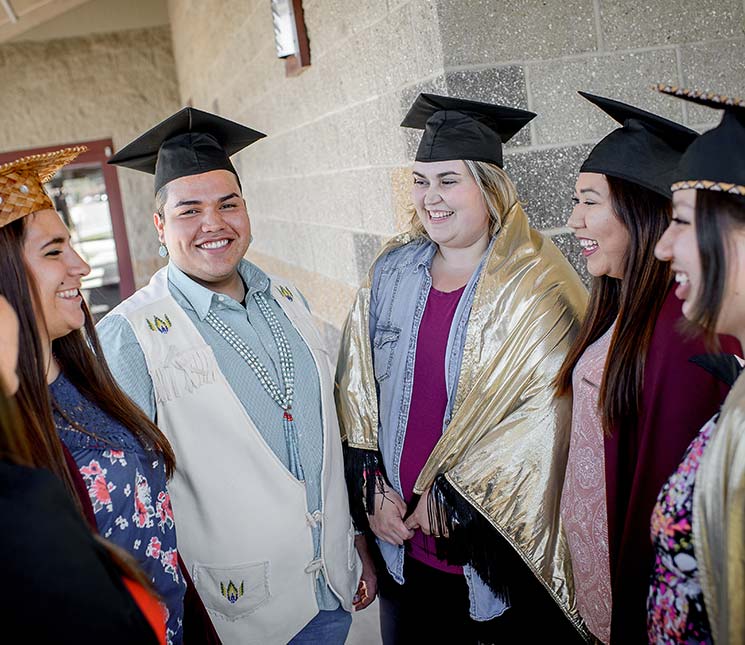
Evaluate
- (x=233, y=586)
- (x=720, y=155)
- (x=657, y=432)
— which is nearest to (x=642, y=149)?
(x=720, y=155)

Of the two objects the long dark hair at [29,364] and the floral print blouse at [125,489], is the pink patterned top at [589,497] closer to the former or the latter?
the floral print blouse at [125,489]

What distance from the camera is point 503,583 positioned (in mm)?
1957

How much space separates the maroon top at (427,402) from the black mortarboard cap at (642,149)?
1.75ft

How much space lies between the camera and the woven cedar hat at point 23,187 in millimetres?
1396

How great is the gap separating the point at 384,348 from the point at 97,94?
7359 mm

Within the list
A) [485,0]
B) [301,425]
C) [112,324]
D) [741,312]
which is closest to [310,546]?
[301,425]

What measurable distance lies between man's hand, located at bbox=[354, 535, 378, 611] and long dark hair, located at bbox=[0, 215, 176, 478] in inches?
25.7

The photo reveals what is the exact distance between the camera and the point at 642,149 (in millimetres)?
1658

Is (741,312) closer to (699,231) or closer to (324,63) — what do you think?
(699,231)

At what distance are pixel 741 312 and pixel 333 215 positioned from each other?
285cm

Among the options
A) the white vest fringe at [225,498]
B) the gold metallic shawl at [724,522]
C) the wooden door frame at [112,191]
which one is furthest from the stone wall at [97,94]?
the gold metallic shawl at [724,522]

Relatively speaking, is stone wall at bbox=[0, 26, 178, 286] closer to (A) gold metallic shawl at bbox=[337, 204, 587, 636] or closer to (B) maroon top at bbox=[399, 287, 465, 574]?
(B) maroon top at bbox=[399, 287, 465, 574]

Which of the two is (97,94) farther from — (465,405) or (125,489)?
(125,489)

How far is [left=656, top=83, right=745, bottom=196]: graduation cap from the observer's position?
47.2 inches
